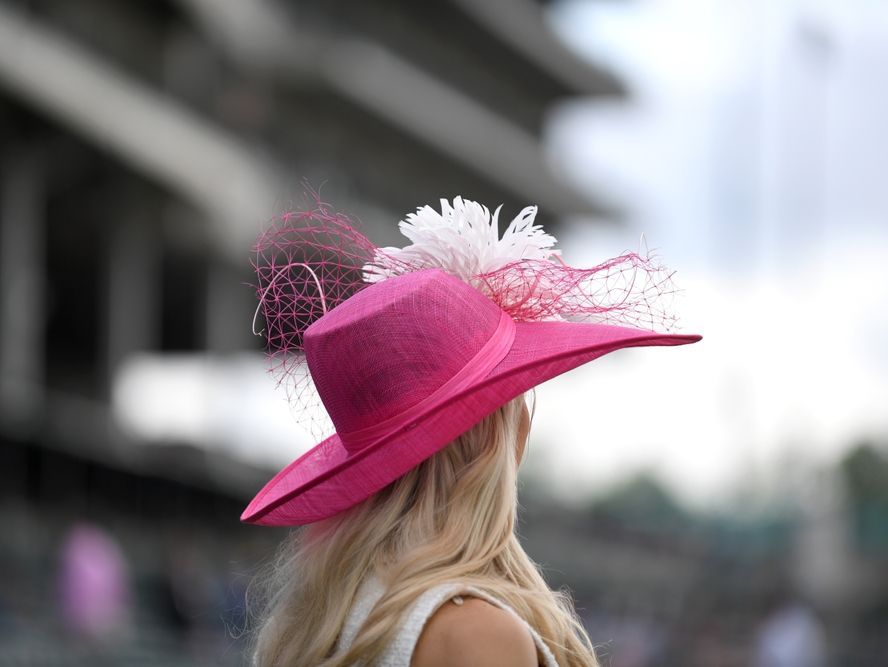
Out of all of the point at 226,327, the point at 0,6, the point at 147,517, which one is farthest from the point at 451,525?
the point at 226,327

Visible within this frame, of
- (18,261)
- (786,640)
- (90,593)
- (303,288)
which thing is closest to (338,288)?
(303,288)

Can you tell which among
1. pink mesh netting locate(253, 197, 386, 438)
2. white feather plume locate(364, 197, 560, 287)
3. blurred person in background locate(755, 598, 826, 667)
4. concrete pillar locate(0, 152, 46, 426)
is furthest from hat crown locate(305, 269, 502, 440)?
concrete pillar locate(0, 152, 46, 426)

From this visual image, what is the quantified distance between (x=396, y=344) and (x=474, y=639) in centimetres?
49

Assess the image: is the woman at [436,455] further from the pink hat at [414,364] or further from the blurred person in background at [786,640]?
the blurred person in background at [786,640]

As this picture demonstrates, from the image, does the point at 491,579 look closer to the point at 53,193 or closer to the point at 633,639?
the point at 633,639

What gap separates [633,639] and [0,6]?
36.0 ft

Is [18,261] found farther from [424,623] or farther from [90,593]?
[424,623]

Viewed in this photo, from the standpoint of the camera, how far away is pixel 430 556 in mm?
Result: 2145

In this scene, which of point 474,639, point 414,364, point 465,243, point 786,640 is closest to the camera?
point 474,639

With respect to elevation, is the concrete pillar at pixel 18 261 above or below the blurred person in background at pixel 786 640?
above

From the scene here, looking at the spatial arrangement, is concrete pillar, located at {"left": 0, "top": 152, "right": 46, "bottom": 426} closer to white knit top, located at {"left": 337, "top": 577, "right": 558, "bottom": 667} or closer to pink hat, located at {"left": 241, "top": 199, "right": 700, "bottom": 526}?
pink hat, located at {"left": 241, "top": 199, "right": 700, "bottom": 526}

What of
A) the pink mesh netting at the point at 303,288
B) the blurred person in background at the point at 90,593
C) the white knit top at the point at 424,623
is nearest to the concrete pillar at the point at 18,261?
the blurred person in background at the point at 90,593

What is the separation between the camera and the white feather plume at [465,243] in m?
2.41

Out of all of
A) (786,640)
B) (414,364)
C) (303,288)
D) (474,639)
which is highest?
(303,288)
